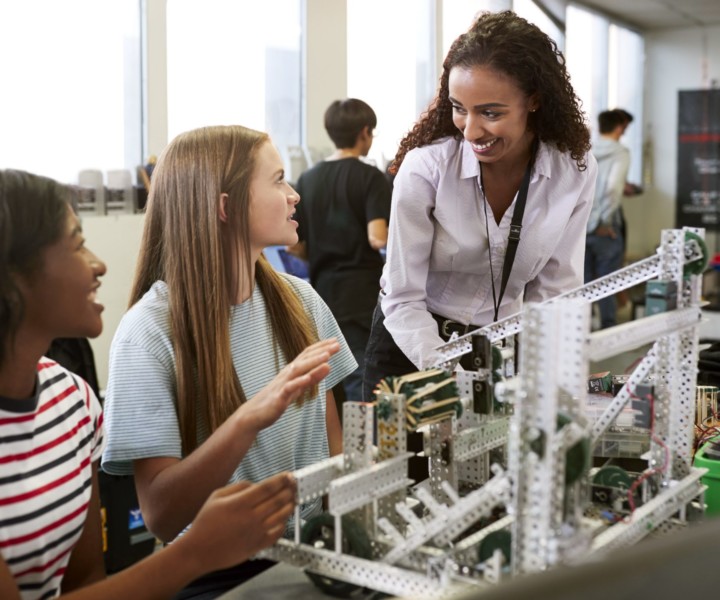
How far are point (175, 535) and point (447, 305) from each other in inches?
39.3

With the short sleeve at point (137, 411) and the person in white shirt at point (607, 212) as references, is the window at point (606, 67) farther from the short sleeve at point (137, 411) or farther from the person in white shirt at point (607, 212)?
the short sleeve at point (137, 411)

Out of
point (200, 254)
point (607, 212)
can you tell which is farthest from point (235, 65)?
point (200, 254)

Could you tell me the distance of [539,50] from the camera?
2.23 m

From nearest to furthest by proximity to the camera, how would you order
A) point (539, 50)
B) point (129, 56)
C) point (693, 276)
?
1. point (693, 276)
2. point (539, 50)
3. point (129, 56)

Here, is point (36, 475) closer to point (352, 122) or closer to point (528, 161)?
point (528, 161)

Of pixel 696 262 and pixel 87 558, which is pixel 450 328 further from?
pixel 87 558

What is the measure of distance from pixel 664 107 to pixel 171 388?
11185mm

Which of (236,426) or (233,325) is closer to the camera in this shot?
(236,426)

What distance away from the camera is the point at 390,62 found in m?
6.91

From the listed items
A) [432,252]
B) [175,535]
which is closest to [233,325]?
[175,535]

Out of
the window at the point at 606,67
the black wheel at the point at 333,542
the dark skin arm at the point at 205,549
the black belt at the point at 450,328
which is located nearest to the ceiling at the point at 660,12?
the window at the point at 606,67

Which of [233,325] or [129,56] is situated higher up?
[129,56]

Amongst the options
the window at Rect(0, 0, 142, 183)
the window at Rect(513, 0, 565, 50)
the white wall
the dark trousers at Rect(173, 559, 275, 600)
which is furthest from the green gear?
the white wall

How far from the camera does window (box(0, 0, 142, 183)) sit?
4148 millimetres
